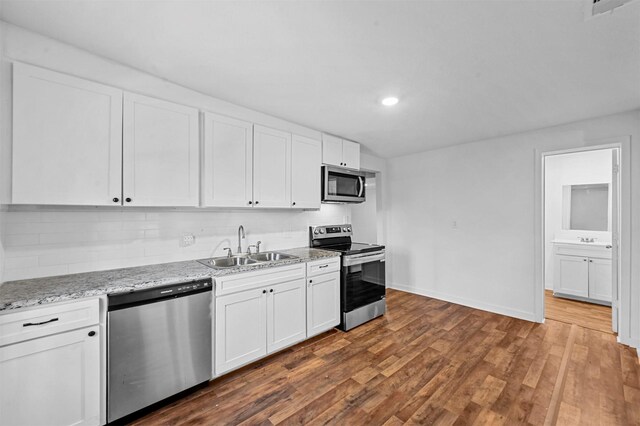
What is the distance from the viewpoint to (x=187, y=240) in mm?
2535

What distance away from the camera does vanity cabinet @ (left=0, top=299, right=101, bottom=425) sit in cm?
138

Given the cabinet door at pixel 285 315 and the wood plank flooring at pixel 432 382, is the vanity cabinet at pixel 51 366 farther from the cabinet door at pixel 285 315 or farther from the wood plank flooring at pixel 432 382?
the cabinet door at pixel 285 315

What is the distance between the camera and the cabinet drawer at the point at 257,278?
2.17 metres

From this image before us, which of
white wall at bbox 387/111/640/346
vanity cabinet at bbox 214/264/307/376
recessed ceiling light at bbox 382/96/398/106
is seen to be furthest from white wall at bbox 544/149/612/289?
vanity cabinet at bbox 214/264/307/376

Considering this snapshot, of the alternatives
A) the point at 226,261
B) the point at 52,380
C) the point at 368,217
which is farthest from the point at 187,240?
the point at 368,217

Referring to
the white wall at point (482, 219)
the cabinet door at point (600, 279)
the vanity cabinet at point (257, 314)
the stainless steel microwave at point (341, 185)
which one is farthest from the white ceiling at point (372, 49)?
the cabinet door at point (600, 279)

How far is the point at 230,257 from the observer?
107 inches

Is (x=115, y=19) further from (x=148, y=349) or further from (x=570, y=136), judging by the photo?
(x=570, y=136)

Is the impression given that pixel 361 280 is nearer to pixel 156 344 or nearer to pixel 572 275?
pixel 156 344

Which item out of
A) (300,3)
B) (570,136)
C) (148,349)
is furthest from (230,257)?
(570,136)

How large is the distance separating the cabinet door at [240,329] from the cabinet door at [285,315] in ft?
0.26

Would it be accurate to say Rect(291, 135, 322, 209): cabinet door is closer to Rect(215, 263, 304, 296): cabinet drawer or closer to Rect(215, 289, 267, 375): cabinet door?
Rect(215, 263, 304, 296): cabinet drawer

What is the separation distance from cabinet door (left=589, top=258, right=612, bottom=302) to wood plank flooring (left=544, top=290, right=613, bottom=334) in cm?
17

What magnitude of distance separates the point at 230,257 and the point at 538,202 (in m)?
3.76
